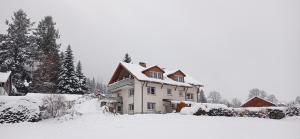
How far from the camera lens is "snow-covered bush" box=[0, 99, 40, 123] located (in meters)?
20.3

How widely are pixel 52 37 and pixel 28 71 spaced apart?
9837 millimetres

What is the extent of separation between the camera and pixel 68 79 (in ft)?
158

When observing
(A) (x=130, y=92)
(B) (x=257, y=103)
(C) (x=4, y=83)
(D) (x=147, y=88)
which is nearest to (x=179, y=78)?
(D) (x=147, y=88)

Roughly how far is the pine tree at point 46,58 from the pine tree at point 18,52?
1.70 m

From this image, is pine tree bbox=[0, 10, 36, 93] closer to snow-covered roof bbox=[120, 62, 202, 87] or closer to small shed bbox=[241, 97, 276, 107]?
snow-covered roof bbox=[120, 62, 202, 87]

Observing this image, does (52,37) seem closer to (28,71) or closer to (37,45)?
(37,45)

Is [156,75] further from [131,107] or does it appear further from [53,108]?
[53,108]

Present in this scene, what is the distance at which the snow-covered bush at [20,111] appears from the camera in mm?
20328

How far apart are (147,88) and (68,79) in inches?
724

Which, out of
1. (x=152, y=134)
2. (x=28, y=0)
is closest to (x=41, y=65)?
(x=28, y=0)

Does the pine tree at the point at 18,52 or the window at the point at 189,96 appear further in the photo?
the pine tree at the point at 18,52

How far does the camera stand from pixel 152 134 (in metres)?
13.6

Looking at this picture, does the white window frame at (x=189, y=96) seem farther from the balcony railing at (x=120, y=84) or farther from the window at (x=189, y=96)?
the balcony railing at (x=120, y=84)

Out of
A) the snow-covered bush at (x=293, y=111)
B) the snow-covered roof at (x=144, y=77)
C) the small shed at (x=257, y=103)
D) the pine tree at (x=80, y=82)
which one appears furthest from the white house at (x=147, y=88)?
the snow-covered bush at (x=293, y=111)
